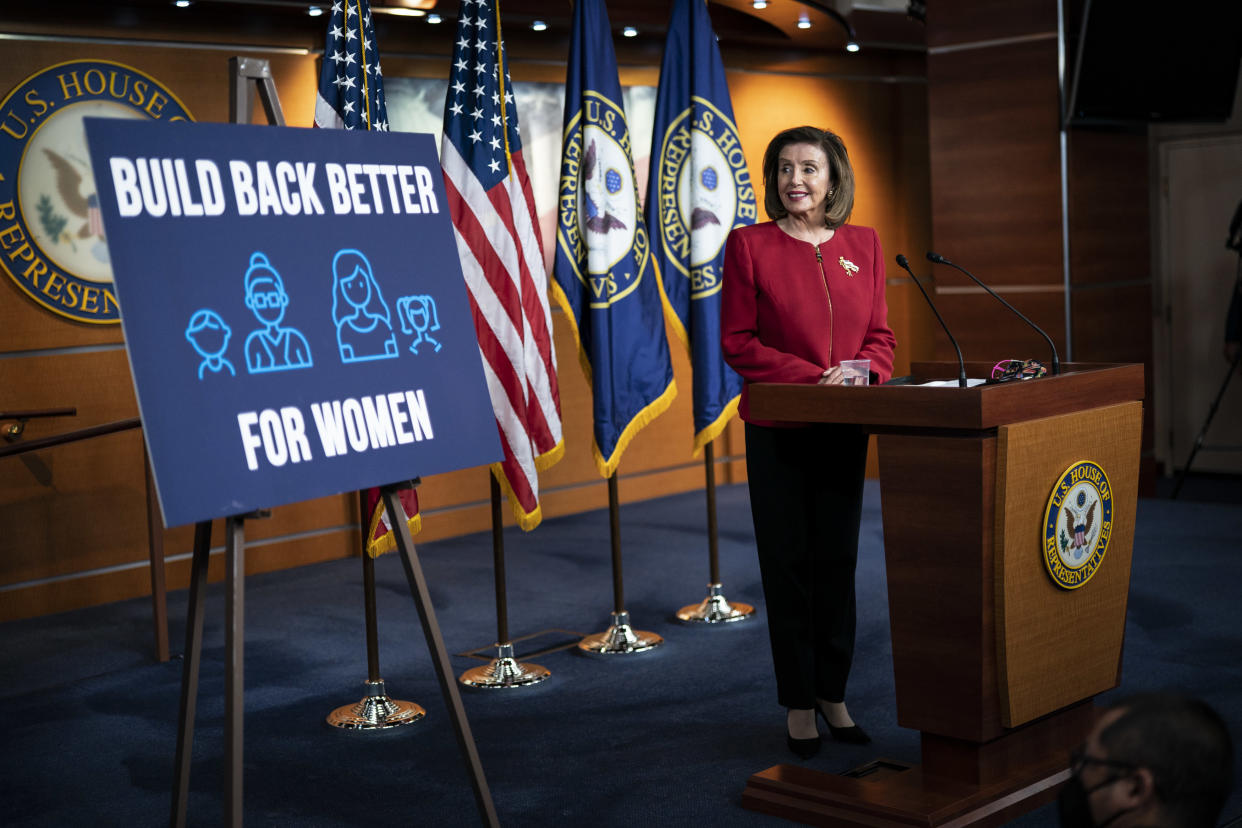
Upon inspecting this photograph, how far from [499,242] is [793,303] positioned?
1.21 m

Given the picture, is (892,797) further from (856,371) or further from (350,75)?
(350,75)

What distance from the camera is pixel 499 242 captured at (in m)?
Result: 4.15

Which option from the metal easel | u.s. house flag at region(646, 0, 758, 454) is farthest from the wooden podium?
u.s. house flag at region(646, 0, 758, 454)

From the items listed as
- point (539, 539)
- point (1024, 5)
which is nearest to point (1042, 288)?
point (1024, 5)

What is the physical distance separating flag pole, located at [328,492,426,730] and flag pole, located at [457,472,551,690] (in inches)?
12.1

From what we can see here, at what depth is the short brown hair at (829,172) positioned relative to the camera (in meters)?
3.33

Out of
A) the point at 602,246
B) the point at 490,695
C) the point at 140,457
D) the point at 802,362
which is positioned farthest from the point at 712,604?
the point at 140,457

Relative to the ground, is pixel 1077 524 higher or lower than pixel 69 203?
lower

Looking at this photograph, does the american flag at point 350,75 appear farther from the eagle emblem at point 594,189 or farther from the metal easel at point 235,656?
the metal easel at point 235,656

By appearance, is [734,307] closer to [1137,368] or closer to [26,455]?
[1137,368]

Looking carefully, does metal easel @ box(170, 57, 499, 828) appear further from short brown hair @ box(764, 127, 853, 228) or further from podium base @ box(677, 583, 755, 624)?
podium base @ box(677, 583, 755, 624)

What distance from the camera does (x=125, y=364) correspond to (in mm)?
5805

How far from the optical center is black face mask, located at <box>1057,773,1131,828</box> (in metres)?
1.57

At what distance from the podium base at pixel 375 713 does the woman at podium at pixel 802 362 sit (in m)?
1.22
